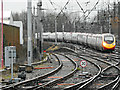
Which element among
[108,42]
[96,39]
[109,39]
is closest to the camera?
[108,42]

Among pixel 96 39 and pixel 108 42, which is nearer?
pixel 108 42

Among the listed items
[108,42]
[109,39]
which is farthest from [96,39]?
[108,42]

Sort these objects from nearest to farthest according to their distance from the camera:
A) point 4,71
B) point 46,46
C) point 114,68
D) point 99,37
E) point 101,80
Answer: point 101,80 → point 4,71 → point 114,68 → point 99,37 → point 46,46

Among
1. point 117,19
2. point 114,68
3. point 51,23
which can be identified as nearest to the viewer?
point 114,68

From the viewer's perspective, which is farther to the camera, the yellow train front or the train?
the train

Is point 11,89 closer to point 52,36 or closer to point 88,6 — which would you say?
point 88,6

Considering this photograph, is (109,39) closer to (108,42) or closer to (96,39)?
(108,42)

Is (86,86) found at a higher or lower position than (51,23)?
lower

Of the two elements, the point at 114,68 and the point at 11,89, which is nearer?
the point at 11,89

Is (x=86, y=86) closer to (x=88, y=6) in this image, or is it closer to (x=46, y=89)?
(x=46, y=89)

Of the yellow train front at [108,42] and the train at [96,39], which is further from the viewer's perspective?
the train at [96,39]

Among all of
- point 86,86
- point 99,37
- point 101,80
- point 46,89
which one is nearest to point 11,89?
point 46,89

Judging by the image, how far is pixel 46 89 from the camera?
12.7 metres

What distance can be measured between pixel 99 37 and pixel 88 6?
9345 mm
